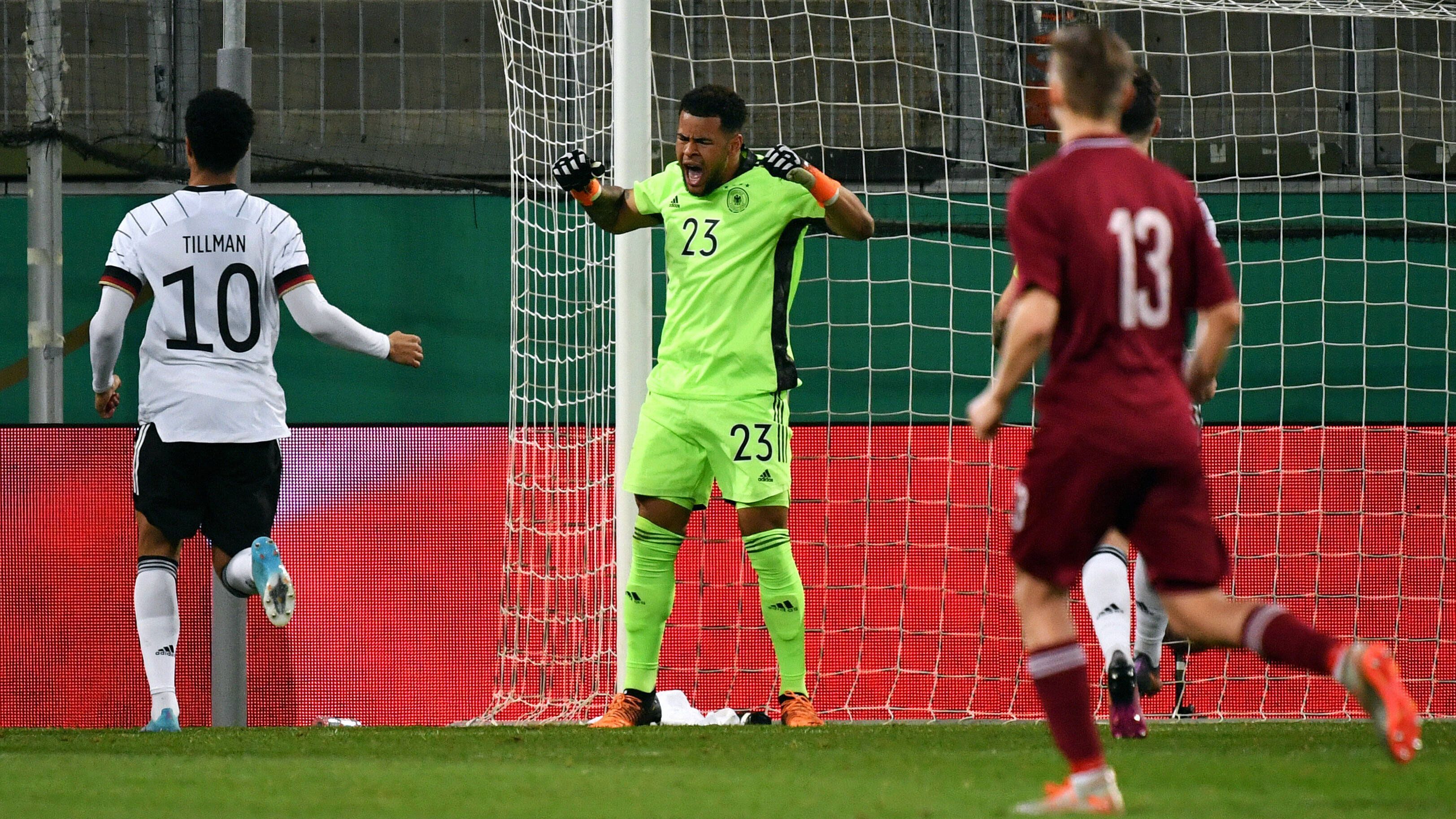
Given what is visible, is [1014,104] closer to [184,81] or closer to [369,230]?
[369,230]

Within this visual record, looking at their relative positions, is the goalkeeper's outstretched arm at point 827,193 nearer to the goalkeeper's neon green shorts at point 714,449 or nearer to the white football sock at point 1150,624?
the goalkeeper's neon green shorts at point 714,449

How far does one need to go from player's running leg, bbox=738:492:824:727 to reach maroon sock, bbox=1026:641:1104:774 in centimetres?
247

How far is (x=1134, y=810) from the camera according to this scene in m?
3.22

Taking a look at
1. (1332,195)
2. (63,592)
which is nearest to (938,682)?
(63,592)

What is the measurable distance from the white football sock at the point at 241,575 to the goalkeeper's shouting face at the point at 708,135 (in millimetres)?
1821

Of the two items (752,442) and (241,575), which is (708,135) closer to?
(752,442)

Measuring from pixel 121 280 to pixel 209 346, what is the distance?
0.35 m

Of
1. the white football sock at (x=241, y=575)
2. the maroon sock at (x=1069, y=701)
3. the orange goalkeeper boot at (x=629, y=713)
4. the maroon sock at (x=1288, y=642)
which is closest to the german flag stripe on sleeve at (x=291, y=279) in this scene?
the white football sock at (x=241, y=575)

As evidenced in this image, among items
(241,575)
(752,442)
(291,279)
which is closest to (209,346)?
(291,279)

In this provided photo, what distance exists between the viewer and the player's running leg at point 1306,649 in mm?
3078

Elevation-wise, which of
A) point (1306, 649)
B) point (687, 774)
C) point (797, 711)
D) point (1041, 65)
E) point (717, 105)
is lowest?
point (797, 711)

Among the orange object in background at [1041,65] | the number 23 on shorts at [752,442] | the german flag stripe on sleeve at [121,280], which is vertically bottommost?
the number 23 on shorts at [752,442]

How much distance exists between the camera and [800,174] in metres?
5.57

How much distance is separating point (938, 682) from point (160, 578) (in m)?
2.98
